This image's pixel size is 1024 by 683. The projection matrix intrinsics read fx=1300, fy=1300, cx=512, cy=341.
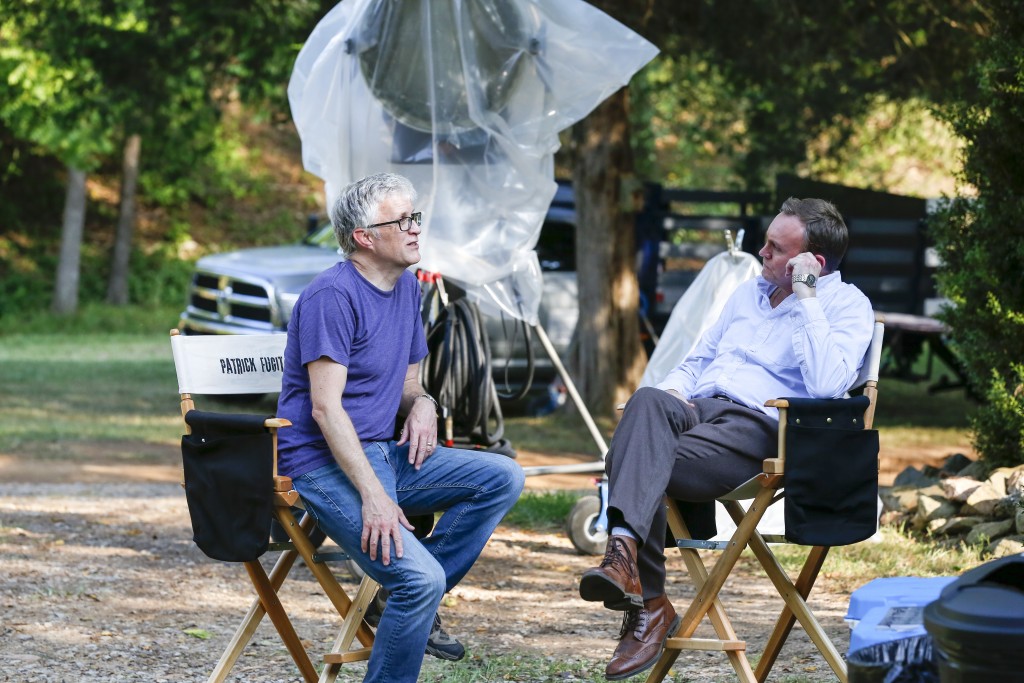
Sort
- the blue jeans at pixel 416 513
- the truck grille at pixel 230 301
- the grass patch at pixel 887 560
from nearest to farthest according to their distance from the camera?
the blue jeans at pixel 416 513 < the grass patch at pixel 887 560 < the truck grille at pixel 230 301

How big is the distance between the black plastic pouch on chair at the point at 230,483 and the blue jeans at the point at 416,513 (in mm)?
142

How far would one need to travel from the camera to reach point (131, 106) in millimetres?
10812

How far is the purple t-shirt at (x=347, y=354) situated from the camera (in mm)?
3545

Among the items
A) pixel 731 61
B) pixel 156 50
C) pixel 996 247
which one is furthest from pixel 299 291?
pixel 996 247

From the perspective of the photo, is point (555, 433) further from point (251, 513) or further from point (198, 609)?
point (251, 513)

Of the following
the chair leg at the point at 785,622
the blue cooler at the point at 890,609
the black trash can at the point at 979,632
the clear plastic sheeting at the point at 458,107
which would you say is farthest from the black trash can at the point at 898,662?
the clear plastic sheeting at the point at 458,107

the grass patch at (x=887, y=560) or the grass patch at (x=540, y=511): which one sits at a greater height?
the grass patch at (x=887, y=560)

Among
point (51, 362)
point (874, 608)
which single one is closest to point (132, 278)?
point (51, 362)

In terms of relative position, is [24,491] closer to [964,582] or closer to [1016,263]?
[1016,263]

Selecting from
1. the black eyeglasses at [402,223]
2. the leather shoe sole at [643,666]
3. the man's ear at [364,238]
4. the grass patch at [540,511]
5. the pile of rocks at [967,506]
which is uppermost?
the black eyeglasses at [402,223]

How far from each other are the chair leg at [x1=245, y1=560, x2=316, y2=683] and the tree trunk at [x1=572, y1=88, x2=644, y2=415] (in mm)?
7148

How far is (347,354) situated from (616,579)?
94cm

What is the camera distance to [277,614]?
3.69 m

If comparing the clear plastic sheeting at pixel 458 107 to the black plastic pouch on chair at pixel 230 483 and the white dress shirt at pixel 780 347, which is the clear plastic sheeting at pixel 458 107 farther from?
the black plastic pouch on chair at pixel 230 483
